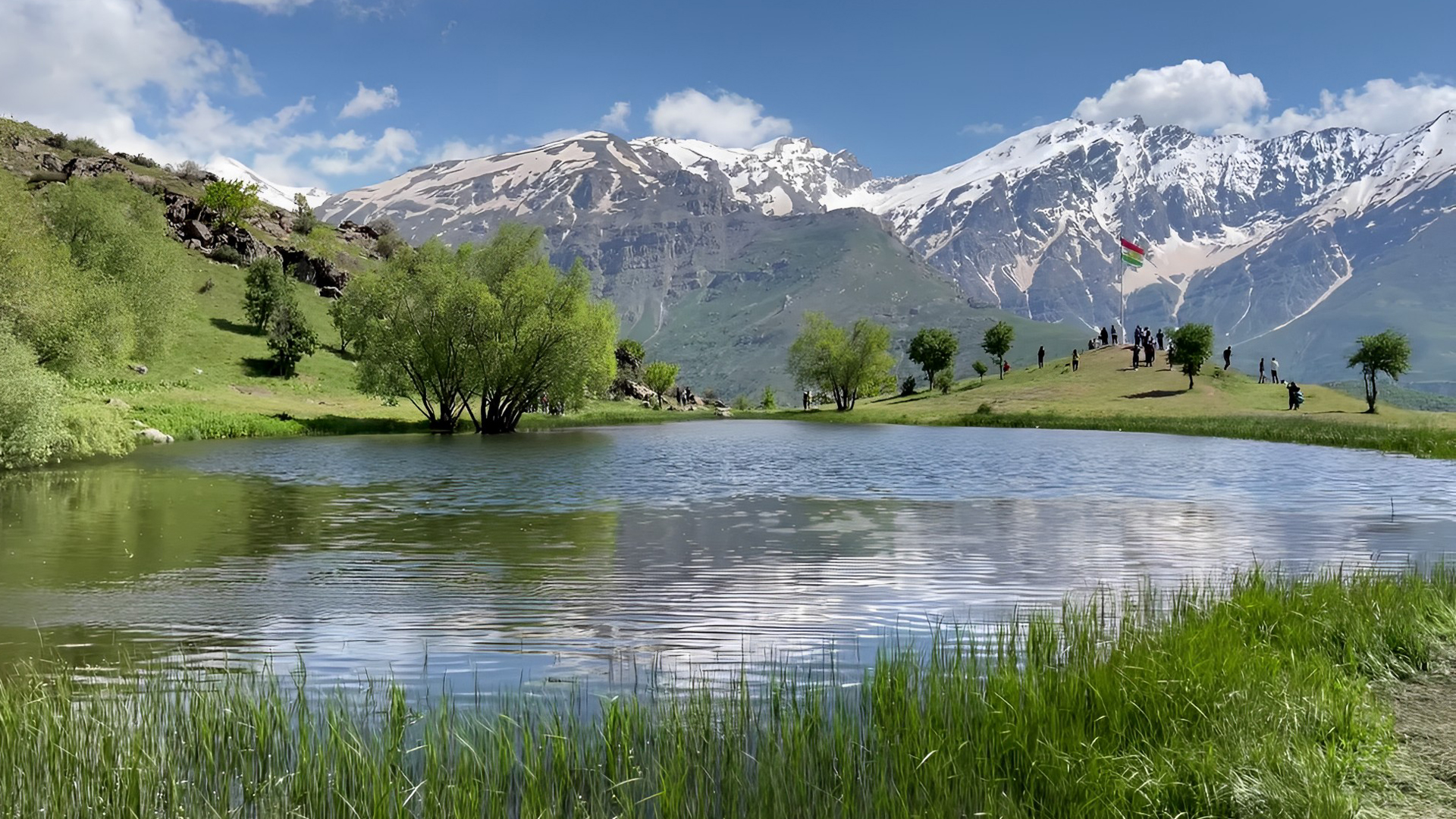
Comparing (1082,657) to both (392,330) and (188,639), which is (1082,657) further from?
(392,330)

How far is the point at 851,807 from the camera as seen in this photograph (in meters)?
7.55

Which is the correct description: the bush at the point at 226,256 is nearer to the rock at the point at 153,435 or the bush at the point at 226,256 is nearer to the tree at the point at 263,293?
the tree at the point at 263,293

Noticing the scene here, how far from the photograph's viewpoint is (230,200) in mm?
172250

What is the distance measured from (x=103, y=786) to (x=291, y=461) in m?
47.6

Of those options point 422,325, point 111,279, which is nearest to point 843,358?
point 422,325

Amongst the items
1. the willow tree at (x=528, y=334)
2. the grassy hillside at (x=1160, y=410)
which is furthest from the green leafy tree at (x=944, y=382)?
the willow tree at (x=528, y=334)

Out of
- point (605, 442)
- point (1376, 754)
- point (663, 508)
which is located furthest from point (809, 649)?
point (605, 442)

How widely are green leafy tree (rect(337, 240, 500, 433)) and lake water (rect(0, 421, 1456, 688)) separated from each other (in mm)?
34051

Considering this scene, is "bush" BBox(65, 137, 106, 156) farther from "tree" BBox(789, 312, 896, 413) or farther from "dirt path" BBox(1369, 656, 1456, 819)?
"dirt path" BBox(1369, 656, 1456, 819)

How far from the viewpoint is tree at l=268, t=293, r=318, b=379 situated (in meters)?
111

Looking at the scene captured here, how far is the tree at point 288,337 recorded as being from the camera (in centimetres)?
11088

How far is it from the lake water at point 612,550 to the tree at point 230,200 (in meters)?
138

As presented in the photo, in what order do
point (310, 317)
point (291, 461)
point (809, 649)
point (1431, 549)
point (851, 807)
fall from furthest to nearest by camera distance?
point (310, 317) → point (291, 461) → point (1431, 549) → point (809, 649) → point (851, 807)

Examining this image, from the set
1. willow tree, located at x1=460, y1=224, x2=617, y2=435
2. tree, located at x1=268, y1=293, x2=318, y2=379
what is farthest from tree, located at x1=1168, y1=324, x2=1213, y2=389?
tree, located at x1=268, y1=293, x2=318, y2=379
